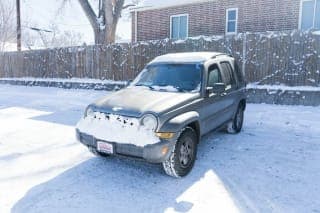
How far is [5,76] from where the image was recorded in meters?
20.4

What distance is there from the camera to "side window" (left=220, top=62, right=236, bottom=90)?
609cm

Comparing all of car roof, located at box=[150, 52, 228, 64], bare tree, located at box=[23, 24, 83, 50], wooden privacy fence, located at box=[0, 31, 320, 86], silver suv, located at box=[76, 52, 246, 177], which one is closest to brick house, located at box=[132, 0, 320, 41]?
wooden privacy fence, located at box=[0, 31, 320, 86]

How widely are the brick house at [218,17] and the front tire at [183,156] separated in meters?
12.2

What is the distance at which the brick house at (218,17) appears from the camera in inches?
579

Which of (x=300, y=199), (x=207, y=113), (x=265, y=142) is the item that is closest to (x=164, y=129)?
(x=207, y=113)

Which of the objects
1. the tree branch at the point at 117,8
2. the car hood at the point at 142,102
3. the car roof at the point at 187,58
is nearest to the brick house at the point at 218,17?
the tree branch at the point at 117,8

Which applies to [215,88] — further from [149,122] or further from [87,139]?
[87,139]

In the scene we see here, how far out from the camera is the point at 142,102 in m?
4.57

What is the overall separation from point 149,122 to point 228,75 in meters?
2.68

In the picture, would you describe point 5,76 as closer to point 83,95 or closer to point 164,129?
point 83,95

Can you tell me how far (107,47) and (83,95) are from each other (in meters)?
2.77

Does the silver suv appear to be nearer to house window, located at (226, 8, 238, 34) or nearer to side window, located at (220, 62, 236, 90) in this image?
side window, located at (220, 62, 236, 90)

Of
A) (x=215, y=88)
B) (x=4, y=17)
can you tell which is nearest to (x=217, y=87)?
(x=215, y=88)

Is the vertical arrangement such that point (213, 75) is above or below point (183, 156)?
above
